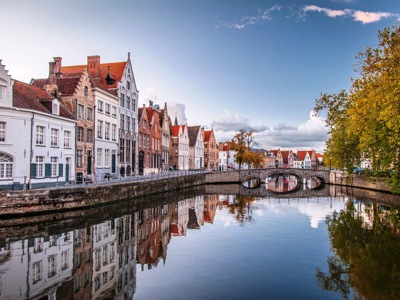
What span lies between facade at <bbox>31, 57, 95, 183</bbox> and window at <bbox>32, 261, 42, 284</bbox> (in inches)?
574

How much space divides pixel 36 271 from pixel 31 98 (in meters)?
15.4

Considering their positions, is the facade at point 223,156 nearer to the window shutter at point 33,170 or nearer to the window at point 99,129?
the window at point 99,129

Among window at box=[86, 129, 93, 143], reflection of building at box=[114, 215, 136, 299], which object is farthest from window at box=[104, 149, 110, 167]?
reflection of building at box=[114, 215, 136, 299]

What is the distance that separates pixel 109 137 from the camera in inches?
1277

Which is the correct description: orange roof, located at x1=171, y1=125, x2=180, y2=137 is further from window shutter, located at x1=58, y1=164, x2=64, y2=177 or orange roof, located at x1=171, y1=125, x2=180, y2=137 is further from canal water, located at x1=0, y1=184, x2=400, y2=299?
canal water, located at x1=0, y1=184, x2=400, y2=299

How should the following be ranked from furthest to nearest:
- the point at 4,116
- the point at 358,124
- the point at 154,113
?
1. the point at 154,113
2. the point at 358,124
3. the point at 4,116

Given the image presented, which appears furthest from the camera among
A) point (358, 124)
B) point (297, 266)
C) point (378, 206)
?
point (378, 206)

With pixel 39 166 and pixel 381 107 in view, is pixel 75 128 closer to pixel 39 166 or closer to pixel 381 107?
pixel 39 166

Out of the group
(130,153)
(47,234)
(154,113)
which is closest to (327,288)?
(47,234)

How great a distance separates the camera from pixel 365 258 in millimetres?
12078

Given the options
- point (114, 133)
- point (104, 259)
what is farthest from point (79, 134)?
point (104, 259)

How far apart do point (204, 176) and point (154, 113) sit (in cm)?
1123

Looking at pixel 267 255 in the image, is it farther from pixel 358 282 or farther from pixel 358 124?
pixel 358 124

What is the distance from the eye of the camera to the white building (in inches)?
782
